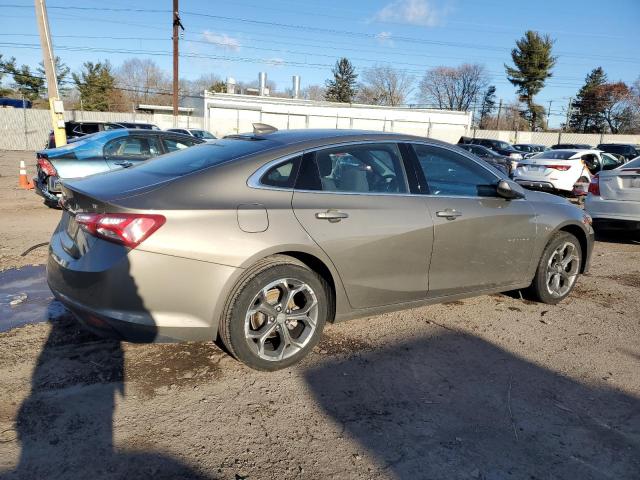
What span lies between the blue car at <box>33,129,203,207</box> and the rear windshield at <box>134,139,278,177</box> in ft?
13.4

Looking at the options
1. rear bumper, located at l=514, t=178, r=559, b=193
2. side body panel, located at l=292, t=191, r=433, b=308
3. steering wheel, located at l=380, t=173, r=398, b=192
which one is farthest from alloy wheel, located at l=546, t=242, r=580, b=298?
rear bumper, located at l=514, t=178, r=559, b=193

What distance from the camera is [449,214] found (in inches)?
156

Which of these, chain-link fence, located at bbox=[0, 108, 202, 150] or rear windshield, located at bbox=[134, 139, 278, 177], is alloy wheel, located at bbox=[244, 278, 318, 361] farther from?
chain-link fence, located at bbox=[0, 108, 202, 150]

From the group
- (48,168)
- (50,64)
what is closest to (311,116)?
(50,64)

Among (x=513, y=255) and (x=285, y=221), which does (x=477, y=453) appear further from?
(x=513, y=255)

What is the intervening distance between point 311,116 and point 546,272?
36868 millimetres

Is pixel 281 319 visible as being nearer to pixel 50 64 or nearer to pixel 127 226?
pixel 127 226

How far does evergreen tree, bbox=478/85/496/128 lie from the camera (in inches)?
3068

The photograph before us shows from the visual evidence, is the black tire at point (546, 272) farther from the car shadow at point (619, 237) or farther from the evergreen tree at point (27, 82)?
the evergreen tree at point (27, 82)

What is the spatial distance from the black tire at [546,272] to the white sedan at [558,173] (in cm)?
945

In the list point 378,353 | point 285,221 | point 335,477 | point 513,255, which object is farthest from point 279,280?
point 513,255

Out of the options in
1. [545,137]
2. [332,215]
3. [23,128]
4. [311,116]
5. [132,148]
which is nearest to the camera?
[332,215]

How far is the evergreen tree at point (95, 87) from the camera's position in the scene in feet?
185

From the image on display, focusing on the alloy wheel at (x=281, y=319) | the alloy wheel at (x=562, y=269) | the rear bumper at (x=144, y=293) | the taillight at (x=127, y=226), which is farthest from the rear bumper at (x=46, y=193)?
the alloy wheel at (x=562, y=269)
